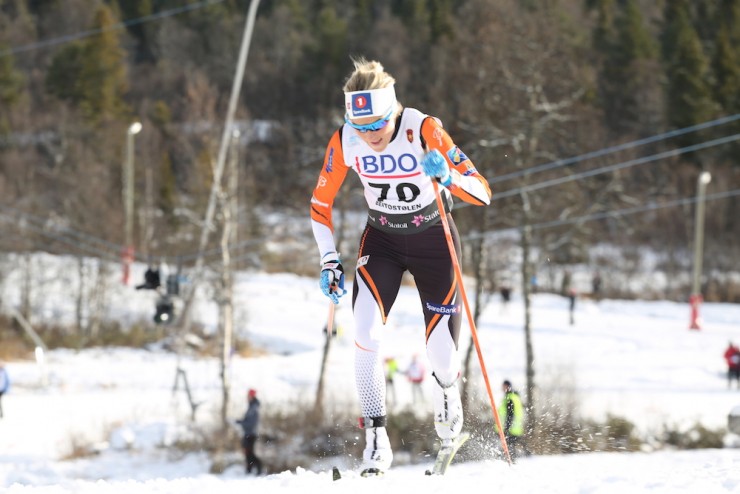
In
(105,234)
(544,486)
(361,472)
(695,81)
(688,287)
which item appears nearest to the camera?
(544,486)

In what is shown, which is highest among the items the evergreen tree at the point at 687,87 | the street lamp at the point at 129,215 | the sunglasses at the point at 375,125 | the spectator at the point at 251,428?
the evergreen tree at the point at 687,87

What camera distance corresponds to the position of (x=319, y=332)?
37.5m

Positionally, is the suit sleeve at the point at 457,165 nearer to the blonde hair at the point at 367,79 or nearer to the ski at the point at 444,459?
the blonde hair at the point at 367,79

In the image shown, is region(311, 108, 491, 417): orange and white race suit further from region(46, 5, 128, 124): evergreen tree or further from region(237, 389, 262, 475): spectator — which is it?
region(46, 5, 128, 124): evergreen tree

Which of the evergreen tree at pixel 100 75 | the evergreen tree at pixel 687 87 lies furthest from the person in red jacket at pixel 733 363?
the evergreen tree at pixel 100 75

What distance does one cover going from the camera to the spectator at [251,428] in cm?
1833

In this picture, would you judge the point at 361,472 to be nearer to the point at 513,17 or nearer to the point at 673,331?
the point at 513,17

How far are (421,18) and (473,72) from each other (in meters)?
55.7

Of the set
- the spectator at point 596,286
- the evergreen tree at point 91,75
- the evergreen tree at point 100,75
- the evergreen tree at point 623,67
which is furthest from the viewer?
the evergreen tree at point 623,67

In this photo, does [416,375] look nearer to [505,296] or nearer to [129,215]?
[129,215]

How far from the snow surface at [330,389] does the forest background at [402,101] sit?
294cm

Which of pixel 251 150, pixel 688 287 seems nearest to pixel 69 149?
pixel 251 150

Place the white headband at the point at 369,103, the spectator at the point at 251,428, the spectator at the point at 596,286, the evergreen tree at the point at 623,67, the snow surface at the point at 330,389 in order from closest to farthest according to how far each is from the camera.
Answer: the white headband at the point at 369,103 < the snow surface at the point at 330,389 < the spectator at the point at 251,428 < the spectator at the point at 596,286 < the evergreen tree at the point at 623,67

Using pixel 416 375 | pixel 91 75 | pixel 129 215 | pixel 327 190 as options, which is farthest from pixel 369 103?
pixel 91 75
